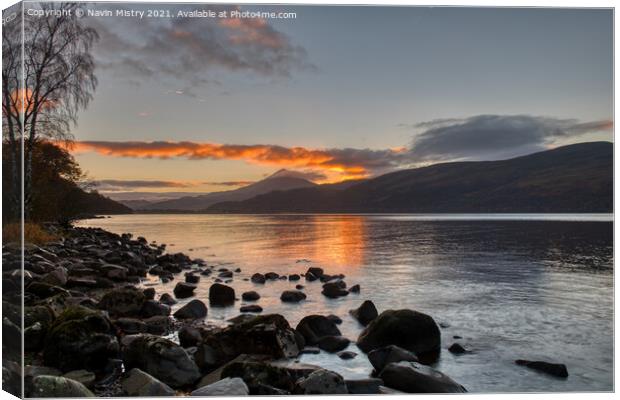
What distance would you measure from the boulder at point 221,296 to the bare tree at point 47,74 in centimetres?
480

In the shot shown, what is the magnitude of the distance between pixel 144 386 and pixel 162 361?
659 mm

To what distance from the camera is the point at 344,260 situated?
25.7 meters

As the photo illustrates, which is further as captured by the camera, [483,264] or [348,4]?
[483,264]

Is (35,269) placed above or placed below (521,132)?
below

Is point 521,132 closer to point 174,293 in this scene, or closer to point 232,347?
point 232,347

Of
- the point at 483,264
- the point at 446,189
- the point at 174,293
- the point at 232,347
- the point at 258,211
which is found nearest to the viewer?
the point at 232,347

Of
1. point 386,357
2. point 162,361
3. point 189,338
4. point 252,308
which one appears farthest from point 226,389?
point 252,308

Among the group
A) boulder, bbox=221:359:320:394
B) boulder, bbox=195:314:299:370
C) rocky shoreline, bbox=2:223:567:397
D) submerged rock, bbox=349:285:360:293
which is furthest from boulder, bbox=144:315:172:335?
submerged rock, bbox=349:285:360:293

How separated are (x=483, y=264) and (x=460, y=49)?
17.6m

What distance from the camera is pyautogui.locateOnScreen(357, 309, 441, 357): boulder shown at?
8.69 m

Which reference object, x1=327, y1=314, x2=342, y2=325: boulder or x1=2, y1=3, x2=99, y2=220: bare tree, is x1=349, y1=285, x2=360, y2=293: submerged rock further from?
x1=2, y1=3, x2=99, y2=220: bare tree

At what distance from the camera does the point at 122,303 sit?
10164mm

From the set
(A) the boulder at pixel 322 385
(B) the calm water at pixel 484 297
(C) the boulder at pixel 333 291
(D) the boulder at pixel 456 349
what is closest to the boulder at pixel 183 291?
(B) the calm water at pixel 484 297

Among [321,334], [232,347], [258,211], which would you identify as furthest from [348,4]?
[258,211]
